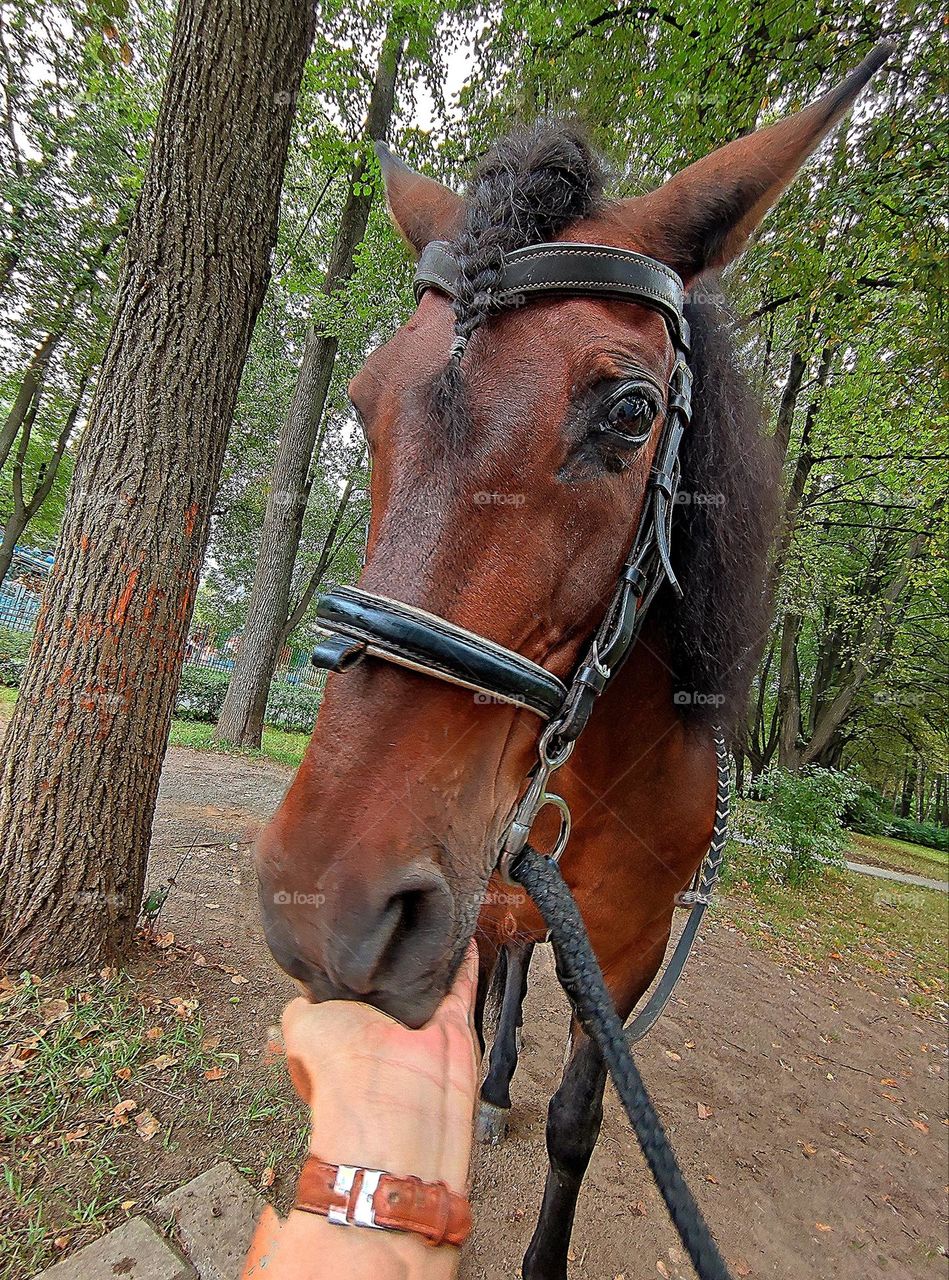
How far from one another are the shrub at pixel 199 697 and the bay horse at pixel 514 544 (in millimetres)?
15814

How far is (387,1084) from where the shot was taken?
1.03 metres

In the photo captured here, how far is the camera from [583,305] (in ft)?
4.90

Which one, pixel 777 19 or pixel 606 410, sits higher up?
pixel 777 19

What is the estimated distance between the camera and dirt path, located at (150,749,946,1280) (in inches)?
120

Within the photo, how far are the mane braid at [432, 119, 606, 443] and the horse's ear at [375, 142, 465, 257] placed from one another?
0.38m

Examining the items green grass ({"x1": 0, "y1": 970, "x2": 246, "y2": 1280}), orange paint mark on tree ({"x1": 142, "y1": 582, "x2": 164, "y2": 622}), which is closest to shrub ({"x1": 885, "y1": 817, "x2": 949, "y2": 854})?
green grass ({"x1": 0, "y1": 970, "x2": 246, "y2": 1280})

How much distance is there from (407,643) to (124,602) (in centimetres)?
237

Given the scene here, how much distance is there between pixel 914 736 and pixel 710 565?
2888 cm

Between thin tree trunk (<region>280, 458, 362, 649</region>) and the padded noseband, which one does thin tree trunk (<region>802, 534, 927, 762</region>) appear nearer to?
thin tree trunk (<region>280, 458, 362, 649</region>)

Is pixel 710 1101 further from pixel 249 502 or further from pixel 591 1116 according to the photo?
pixel 249 502

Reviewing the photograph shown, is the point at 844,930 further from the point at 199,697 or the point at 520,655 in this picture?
the point at 199,697

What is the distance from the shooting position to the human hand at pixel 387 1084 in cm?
94

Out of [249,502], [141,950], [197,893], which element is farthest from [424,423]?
[249,502]

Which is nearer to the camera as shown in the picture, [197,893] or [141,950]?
[141,950]
